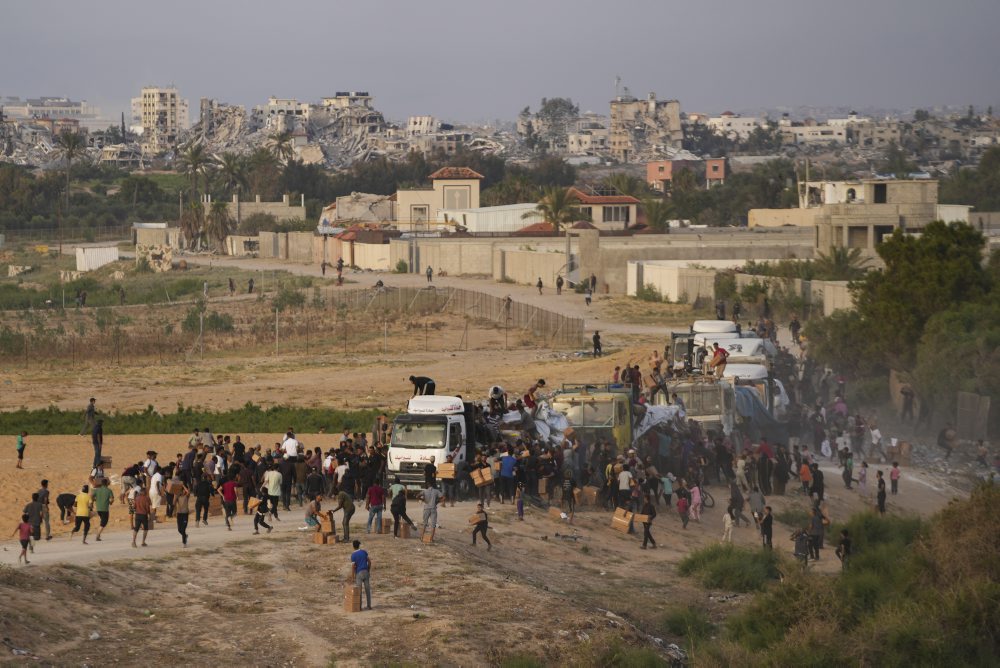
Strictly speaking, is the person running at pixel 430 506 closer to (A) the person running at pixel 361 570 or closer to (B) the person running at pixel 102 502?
(A) the person running at pixel 361 570

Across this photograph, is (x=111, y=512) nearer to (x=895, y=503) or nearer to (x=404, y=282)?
(x=895, y=503)

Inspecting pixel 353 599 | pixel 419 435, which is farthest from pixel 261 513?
pixel 353 599

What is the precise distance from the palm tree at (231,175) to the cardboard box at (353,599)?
116 metres

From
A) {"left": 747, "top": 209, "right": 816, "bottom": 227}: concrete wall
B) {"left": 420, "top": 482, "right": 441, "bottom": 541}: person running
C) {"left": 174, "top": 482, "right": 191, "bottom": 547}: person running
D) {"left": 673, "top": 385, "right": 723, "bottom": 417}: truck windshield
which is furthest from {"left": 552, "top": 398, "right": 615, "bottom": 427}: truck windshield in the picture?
{"left": 747, "top": 209, "right": 816, "bottom": 227}: concrete wall

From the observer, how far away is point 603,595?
2211 cm

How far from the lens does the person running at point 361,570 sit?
19.3 metres

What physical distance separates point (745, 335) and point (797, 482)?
8.23m

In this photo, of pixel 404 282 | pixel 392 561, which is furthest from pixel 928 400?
pixel 404 282

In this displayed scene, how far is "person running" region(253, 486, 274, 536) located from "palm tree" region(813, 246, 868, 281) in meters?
36.0

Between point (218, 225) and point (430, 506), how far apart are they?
280 feet

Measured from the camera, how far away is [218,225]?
106m

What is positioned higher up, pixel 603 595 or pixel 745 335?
pixel 745 335

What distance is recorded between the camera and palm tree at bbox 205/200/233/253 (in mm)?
105688

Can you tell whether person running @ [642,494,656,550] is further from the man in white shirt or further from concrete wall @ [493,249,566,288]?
concrete wall @ [493,249,566,288]
